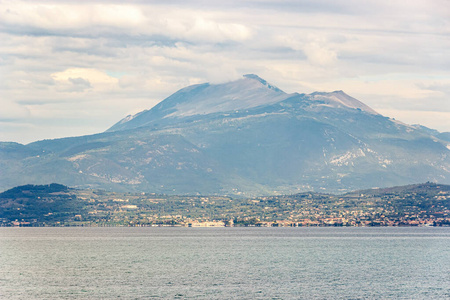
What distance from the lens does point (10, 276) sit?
19462 cm

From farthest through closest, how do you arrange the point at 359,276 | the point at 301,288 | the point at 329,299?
1. the point at 359,276
2. the point at 301,288
3. the point at 329,299

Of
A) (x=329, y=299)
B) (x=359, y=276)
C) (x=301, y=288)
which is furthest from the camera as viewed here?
(x=359, y=276)

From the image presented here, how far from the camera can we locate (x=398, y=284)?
17788 centimetres

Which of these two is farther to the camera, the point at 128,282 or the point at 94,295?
the point at 128,282

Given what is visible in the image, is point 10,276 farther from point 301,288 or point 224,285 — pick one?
point 301,288

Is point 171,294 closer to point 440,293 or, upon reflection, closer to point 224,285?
point 224,285

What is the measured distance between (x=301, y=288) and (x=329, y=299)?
16.0 meters

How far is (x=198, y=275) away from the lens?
19438 centimetres

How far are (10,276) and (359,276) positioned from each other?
83988 mm

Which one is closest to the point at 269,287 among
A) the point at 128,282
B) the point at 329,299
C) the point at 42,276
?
the point at 329,299

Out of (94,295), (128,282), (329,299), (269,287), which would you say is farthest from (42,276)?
(329,299)

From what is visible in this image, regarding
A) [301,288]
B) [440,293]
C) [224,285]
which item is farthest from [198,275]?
[440,293]

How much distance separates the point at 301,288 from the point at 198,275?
3361cm

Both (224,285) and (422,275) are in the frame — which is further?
(422,275)
